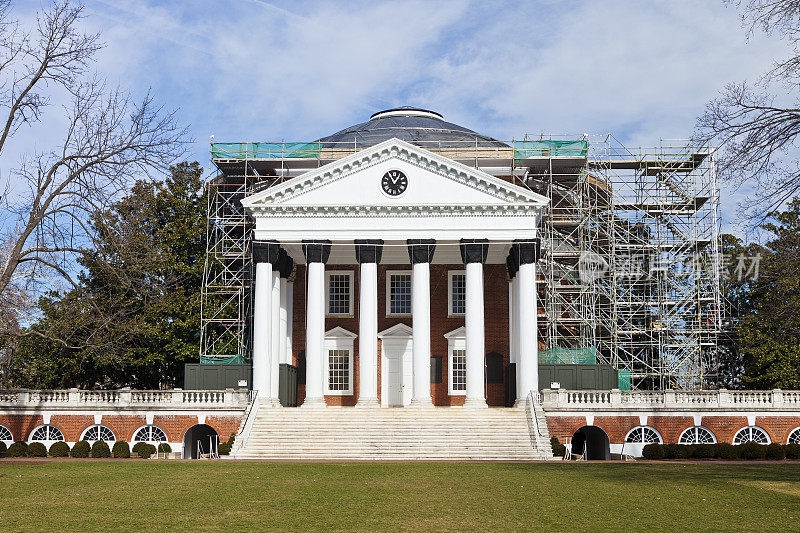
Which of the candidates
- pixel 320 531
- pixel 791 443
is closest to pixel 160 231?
pixel 791 443

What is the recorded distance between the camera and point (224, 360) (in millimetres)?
48906

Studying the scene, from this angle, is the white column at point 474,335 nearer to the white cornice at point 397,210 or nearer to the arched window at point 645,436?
the white cornice at point 397,210

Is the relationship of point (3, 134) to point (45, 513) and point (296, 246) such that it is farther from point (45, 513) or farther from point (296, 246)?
point (296, 246)

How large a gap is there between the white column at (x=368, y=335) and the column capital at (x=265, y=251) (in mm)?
4618

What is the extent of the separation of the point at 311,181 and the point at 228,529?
1198 inches

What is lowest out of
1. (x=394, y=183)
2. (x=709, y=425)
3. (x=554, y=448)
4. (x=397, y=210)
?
(x=554, y=448)

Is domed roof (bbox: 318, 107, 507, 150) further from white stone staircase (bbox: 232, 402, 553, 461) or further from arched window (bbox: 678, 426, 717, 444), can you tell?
arched window (bbox: 678, 426, 717, 444)

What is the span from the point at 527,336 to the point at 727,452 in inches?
433

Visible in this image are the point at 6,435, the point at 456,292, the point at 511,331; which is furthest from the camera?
the point at 456,292

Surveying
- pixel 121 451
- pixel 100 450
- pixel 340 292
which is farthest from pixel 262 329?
pixel 100 450

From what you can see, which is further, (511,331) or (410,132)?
(410,132)

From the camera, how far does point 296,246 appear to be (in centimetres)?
4641

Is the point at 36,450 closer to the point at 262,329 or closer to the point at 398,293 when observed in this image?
the point at 262,329

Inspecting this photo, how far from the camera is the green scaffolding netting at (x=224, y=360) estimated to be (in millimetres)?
47766
